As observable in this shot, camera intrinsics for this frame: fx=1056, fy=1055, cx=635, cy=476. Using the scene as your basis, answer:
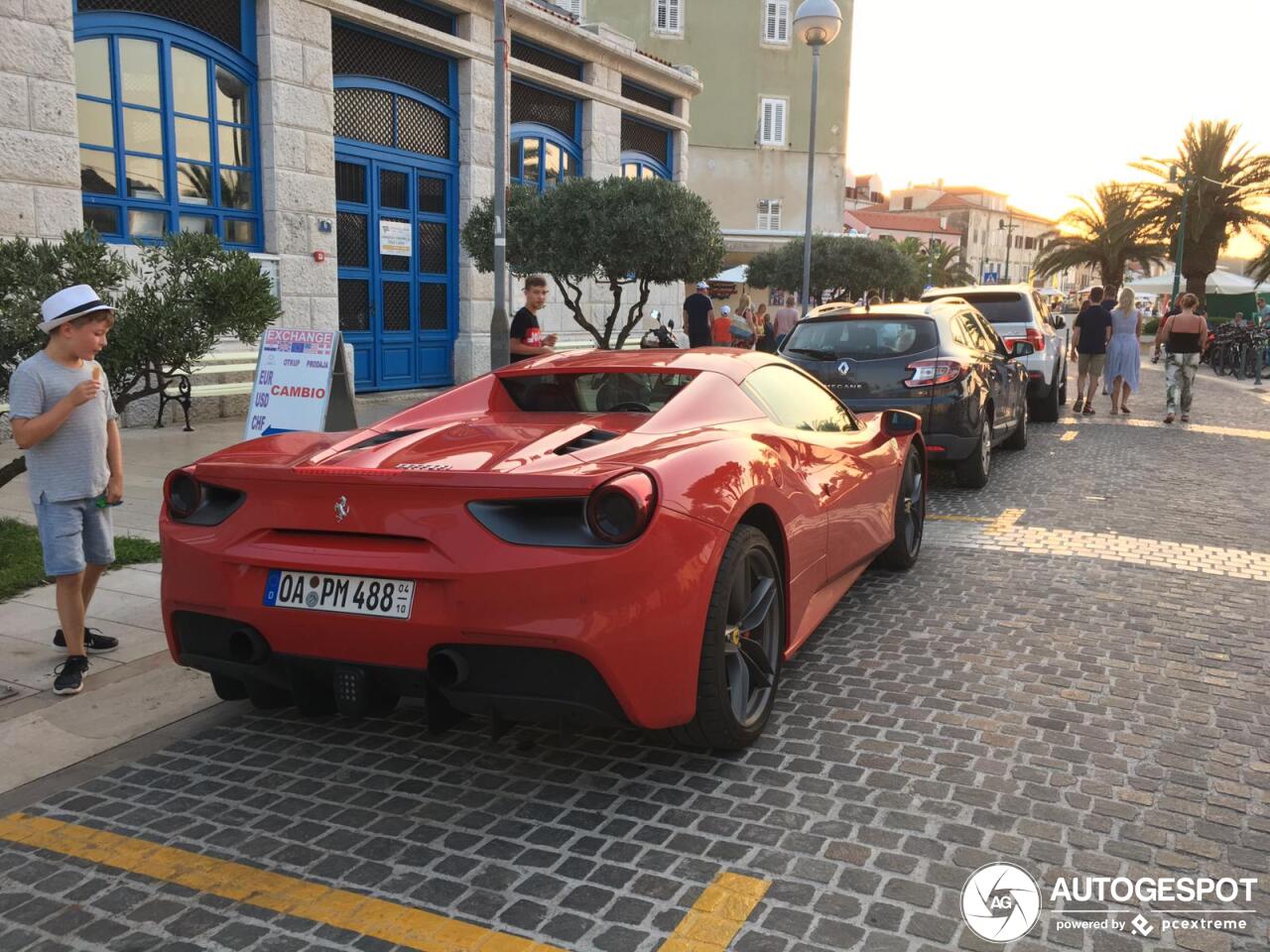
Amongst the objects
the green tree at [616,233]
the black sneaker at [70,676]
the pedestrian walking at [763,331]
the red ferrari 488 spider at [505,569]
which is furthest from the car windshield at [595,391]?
the pedestrian walking at [763,331]

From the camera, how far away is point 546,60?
1888cm

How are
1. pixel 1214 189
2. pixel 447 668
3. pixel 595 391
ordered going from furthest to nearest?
pixel 1214 189 < pixel 595 391 < pixel 447 668

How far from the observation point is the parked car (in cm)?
1423

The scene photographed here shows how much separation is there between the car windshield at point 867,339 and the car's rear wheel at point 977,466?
101 centimetres

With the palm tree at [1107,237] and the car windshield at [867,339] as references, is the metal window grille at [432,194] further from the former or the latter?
the palm tree at [1107,237]

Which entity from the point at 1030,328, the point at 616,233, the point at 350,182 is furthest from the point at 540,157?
the point at 1030,328

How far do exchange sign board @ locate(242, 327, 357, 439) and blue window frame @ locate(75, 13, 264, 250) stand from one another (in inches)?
188

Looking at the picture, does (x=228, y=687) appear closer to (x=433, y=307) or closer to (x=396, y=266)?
(x=396, y=266)

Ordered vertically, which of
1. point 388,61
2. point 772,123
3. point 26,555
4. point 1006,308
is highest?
point 772,123

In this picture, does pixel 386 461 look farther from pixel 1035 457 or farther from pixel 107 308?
pixel 1035 457

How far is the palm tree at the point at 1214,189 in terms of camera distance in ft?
129

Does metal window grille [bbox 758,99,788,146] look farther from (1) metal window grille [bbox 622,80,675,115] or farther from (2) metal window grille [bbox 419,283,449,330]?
(2) metal window grille [bbox 419,283,449,330]

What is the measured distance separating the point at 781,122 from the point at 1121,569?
42.5m

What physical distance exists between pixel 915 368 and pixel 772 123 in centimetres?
3981
